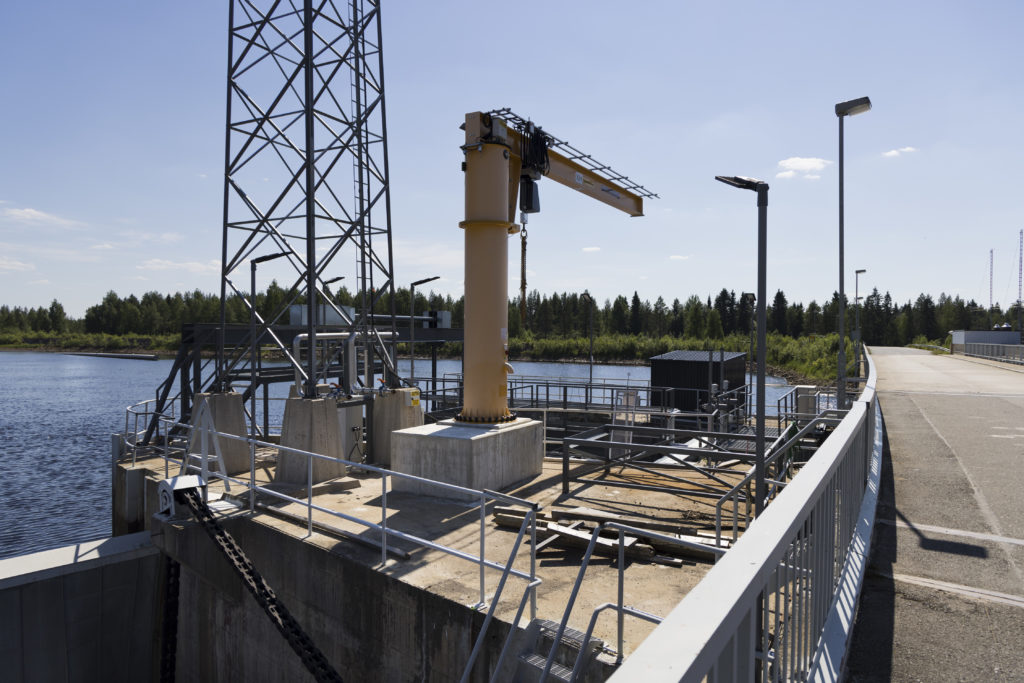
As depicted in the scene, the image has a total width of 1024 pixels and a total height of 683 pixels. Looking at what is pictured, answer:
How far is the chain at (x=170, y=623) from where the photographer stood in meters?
10.7

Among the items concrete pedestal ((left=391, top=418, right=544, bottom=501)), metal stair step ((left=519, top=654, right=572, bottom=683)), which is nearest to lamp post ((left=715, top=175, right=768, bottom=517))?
metal stair step ((left=519, top=654, right=572, bottom=683))

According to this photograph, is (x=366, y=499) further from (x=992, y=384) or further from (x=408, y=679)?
(x=992, y=384)

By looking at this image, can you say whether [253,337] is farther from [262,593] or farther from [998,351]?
[998,351]

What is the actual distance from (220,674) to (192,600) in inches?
57.2

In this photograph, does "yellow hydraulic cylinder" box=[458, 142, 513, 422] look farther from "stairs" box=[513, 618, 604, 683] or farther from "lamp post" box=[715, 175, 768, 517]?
"stairs" box=[513, 618, 604, 683]

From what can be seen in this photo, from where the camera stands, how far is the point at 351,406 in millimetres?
13398

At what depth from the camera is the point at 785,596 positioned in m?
2.83

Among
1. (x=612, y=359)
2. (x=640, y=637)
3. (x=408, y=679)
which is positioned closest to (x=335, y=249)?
(x=408, y=679)

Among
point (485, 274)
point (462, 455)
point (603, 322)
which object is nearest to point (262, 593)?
point (462, 455)

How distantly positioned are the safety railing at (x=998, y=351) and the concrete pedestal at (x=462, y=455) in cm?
4189

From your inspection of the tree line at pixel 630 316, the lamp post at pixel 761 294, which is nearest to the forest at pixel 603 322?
the tree line at pixel 630 316

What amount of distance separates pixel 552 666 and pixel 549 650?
0.45 ft

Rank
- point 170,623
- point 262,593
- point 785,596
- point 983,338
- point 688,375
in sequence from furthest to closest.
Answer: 1. point 983,338
2. point 688,375
3. point 170,623
4. point 262,593
5. point 785,596

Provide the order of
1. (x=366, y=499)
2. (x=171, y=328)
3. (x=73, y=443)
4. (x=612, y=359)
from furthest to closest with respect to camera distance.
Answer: (x=171, y=328)
(x=612, y=359)
(x=73, y=443)
(x=366, y=499)
